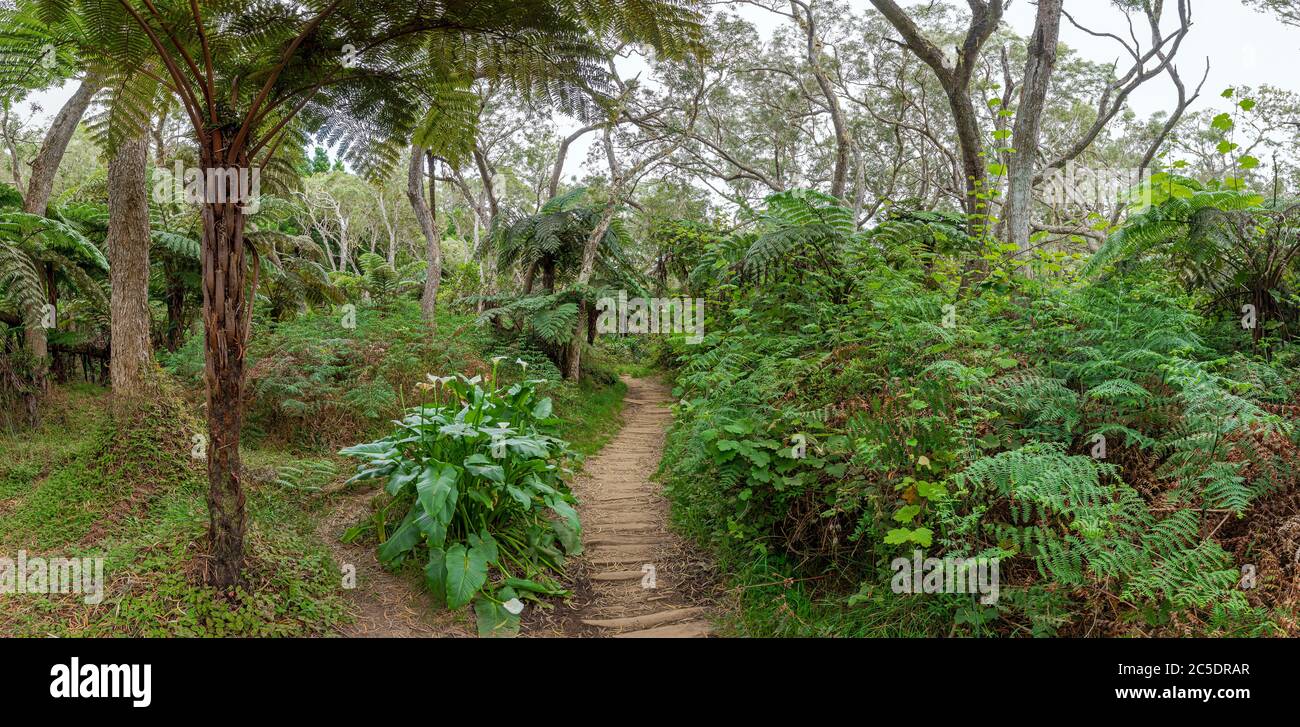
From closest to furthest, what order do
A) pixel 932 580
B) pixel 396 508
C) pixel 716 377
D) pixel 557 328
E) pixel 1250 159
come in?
pixel 932 580
pixel 1250 159
pixel 396 508
pixel 716 377
pixel 557 328

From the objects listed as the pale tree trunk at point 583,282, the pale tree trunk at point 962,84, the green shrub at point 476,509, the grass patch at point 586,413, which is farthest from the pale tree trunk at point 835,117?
the green shrub at point 476,509

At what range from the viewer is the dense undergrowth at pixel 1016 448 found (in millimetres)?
2770

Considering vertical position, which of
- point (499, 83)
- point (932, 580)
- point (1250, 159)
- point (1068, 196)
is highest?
point (1068, 196)

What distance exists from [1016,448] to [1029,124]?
3942 mm

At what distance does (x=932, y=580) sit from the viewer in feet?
10.1

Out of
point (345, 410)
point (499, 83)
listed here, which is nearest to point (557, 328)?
point (345, 410)

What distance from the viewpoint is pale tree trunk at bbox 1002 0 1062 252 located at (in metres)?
5.93

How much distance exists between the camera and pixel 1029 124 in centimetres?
604

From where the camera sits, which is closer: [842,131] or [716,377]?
[716,377]

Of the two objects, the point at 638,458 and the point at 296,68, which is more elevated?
the point at 296,68

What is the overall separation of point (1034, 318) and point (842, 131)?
897 centimetres

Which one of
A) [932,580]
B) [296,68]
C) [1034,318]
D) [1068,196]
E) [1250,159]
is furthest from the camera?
[1068,196]

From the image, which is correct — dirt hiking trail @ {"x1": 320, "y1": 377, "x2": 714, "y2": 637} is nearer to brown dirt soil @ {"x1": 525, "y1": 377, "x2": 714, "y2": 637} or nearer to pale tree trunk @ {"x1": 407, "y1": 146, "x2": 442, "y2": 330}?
brown dirt soil @ {"x1": 525, "y1": 377, "x2": 714, "y2": 637}

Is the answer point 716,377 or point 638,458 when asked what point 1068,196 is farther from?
point 716,377
